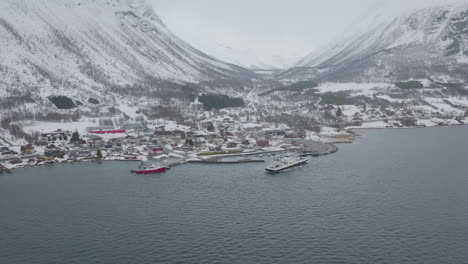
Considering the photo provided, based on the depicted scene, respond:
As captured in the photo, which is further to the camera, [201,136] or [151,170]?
[201,136]

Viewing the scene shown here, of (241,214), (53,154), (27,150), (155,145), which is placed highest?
(27,150)

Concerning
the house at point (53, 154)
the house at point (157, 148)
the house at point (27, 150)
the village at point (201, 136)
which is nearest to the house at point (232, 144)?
the village at point (201, 136)

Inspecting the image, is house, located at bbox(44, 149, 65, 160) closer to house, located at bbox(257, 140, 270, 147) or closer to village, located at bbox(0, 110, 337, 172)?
village, located at bbox(0, 110, 337, 172)

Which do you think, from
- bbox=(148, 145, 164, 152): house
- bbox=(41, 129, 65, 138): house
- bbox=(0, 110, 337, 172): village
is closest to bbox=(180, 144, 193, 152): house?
bbox=(0, 110, 337, 172): village

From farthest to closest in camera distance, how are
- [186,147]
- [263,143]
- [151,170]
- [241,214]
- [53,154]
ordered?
[263,143]
[186,147]
[53,154]
[151,170]
[241,214]

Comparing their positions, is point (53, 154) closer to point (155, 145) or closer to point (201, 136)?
point (155, 145)

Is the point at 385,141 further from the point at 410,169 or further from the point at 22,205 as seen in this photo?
the point at 22,205

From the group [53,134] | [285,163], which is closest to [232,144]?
[285,163]

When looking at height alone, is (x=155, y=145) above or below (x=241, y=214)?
above

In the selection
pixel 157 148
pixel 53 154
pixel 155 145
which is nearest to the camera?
pixel 53 154
